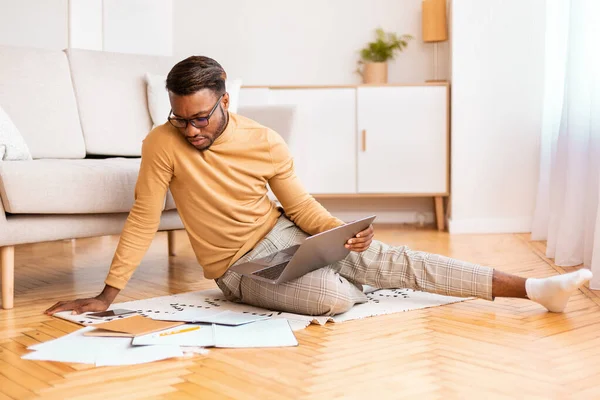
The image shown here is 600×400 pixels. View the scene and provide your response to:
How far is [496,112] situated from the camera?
470cm

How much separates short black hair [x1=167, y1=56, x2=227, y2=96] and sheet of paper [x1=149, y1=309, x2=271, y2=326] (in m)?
0.66

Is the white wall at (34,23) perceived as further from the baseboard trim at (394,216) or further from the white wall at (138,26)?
the baseboard trim at (394,216)

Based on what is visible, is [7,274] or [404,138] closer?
[7,274]

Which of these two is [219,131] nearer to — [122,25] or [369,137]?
[369,137]

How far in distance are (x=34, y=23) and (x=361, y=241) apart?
3.31 m

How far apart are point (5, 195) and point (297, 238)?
37.8 inches

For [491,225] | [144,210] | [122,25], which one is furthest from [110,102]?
[491,225]

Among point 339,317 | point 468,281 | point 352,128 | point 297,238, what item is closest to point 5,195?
point 297,238

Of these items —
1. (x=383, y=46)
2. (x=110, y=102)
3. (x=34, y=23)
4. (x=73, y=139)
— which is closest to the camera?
(x=73, y=139)

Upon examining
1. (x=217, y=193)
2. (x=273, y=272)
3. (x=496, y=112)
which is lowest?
(x=273, y=272)

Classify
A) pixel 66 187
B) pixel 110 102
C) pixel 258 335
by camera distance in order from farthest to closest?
1. pixel 110 102
2. pixel 66 187
3. pixel 258 335

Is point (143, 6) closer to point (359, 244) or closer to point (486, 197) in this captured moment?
point (486, 197)

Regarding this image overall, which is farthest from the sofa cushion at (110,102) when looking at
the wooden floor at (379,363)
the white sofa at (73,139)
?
the wooden floor at (379,363)

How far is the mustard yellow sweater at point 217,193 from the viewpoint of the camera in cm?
245
